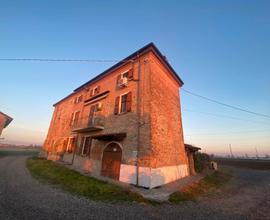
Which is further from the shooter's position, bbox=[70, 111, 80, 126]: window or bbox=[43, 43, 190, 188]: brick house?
bbox=[70, 111, 80, 126]: window

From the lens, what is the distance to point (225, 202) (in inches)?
269

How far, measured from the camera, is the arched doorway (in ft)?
34.7

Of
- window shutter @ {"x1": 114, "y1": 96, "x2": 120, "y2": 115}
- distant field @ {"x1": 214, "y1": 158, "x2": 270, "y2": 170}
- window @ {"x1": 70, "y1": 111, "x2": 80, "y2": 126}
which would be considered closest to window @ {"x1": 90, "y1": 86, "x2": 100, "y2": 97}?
window @ {"x1": 70, "y1": 111, "x2": 80, "y2": 126}

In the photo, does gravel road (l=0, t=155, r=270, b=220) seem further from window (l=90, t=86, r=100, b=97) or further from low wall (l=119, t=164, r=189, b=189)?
window (l=90, t=86, r=100, b=97)

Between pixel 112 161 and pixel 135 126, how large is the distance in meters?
3.49

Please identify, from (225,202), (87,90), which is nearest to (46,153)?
(87,90)

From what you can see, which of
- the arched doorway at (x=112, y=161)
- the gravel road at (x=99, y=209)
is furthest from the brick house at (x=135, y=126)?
the gravel road at (x=99, y=209)

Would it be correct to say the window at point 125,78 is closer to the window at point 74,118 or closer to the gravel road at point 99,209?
the window at point 74,118

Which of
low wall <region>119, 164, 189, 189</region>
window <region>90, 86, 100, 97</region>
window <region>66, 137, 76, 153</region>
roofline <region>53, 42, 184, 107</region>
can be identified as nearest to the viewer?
low wall <region>119, 164, 189, 189</region>

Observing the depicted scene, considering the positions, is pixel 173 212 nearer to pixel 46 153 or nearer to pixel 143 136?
pixel 143 136

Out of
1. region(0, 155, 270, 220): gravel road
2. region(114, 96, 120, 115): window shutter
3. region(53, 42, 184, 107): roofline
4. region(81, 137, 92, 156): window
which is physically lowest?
region(0, 155, 270, 220): gravel road

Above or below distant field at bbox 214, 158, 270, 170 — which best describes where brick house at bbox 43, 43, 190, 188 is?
above

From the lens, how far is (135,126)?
10.4 meters

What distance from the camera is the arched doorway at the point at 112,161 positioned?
10.6 m
